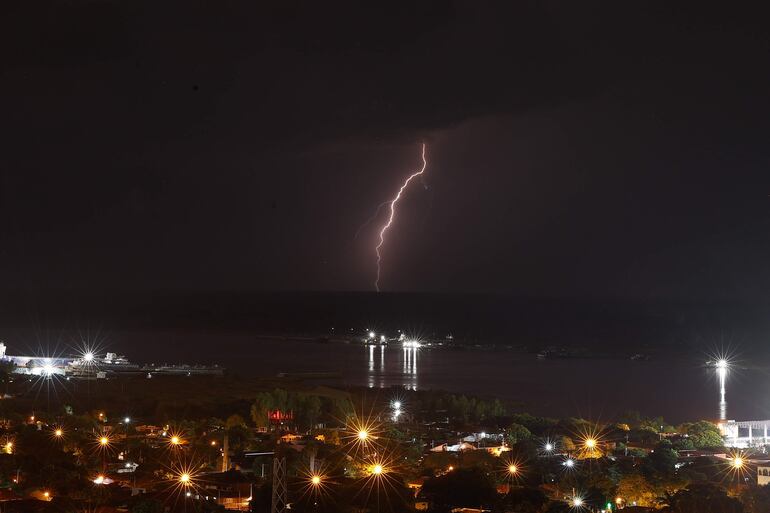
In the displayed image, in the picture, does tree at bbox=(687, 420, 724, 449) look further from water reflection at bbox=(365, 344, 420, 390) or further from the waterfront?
water reflection at bbox=(365, 344, 420, 390)

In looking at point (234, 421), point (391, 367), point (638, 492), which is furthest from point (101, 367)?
point (638, 492)

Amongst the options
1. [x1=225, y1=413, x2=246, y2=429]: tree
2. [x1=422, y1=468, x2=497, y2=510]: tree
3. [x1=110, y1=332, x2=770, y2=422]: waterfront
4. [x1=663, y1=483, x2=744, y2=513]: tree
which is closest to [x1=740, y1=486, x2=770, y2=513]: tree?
[x1=663, y1=483, x2=744, y2=513]: tree

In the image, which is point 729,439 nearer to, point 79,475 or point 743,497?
point 743,497

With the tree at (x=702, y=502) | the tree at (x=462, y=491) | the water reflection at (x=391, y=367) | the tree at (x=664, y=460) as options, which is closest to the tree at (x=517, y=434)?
the tree at (x=664, y=460)

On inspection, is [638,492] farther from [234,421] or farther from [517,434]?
[234,421]

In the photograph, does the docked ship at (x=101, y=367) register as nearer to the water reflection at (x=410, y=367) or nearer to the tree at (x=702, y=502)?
the water reflection at (x=410, y=367)

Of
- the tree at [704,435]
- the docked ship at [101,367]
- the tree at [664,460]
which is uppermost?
the docked ship at [101,367]

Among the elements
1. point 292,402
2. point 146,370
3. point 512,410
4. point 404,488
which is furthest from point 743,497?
point 146,370

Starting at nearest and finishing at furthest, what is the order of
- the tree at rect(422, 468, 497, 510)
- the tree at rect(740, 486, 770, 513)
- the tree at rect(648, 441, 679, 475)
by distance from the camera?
1. the tree at rect(740, 486, 770, 513)
2. the tree at rect(422, 468, 497, 510)
3. the tree at rect(648, 441, 679, 475)
